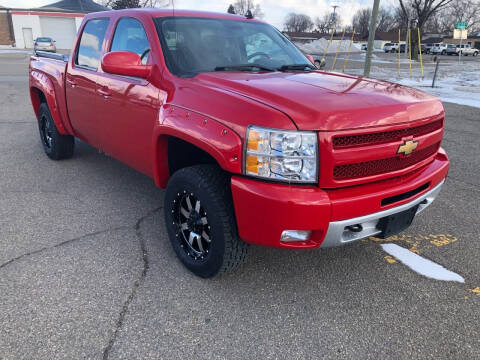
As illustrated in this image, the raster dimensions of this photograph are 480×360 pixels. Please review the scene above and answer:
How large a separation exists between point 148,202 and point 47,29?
54.0m

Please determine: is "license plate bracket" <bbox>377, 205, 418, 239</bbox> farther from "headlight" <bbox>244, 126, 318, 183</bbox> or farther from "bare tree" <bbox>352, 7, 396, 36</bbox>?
"bare tree" <bbox>352, 7, 396, 36</bbox>

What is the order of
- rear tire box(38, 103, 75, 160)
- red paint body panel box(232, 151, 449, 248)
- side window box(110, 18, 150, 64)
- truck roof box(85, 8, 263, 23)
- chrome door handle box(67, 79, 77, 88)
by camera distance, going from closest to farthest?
red paint body panel box(232, 151, 449, 248) < side window box(110, 18, 150, 64) < truck roof box(85, 8, 263, 23) < chrome door handle box(67, 79, 77, 88) < rear tire box(38, 103, 75, 160)

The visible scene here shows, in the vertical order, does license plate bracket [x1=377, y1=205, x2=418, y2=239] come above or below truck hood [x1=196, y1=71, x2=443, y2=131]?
below

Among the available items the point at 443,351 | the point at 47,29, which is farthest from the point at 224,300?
the point at 47,29

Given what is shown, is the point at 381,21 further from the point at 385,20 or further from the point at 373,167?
the point at 373,167

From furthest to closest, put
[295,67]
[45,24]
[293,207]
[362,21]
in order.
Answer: [362,21] < [45,24] < [295,67] < [293,207]

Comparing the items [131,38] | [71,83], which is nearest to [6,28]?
[71,83]

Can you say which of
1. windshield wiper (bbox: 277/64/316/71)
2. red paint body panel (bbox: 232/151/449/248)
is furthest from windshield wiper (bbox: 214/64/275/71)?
red paint body panel (bbox: 232/151/449/248)

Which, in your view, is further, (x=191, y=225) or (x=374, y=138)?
(x=191, y=225)

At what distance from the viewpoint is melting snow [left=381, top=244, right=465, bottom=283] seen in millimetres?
2891

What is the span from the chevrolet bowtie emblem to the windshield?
4.32ft

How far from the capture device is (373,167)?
2375 mm

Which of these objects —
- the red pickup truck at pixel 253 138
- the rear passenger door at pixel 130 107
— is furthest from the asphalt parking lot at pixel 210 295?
the rear passenger door at pixel 130 107

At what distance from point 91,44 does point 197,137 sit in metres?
2.48
